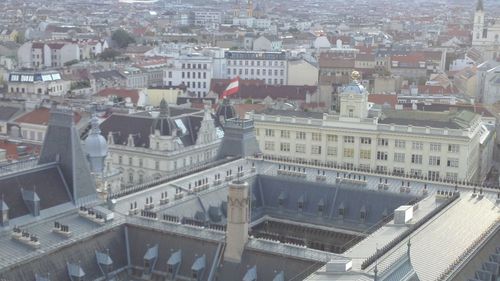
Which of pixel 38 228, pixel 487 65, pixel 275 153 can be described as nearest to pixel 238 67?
pixel 487 65

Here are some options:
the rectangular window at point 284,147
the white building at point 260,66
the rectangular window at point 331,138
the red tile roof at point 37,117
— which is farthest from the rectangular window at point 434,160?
the white building at point 260,66

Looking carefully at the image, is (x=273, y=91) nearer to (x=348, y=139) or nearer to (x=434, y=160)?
(x=348, y=139)

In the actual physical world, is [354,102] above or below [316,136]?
above

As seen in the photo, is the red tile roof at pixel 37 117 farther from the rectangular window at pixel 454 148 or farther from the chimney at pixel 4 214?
the chimney at pixel 4 214

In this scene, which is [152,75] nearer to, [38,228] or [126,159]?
[126,159]

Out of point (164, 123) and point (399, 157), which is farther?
point (399, 157)

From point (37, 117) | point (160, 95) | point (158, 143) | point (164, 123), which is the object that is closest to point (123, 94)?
point (160, 95)
